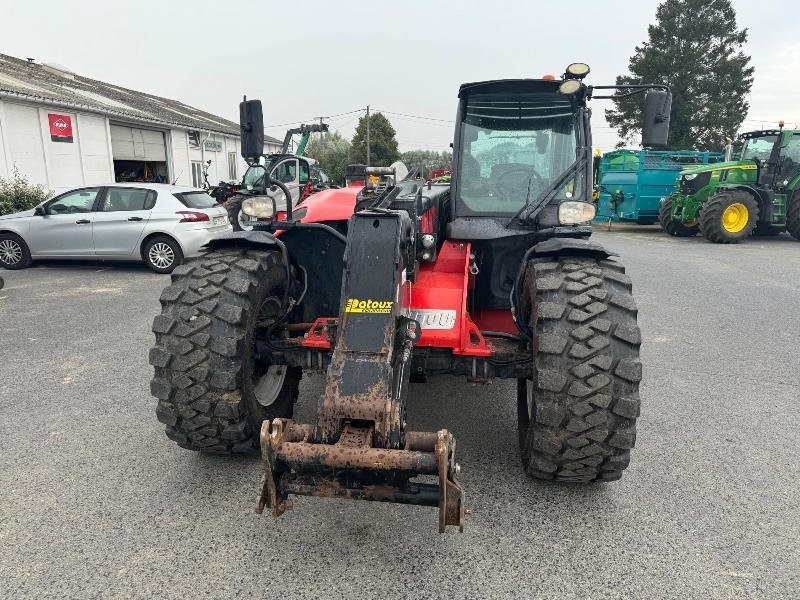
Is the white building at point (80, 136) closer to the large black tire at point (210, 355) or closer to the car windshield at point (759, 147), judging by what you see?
the large black tire at point (210, 355)

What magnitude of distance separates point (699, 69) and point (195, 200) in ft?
124

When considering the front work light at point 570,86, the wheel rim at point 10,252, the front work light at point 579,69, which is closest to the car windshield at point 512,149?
the front work light at point 579,69

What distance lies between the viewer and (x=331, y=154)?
159ft

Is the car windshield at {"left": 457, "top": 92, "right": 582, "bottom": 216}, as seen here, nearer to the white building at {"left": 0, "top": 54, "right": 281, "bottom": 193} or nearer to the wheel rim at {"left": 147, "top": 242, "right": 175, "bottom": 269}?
the wheel rim at {"left": 147, "top": 242, "right": 175, "bottom": 269}

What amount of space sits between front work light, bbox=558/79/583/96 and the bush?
44.7 ft

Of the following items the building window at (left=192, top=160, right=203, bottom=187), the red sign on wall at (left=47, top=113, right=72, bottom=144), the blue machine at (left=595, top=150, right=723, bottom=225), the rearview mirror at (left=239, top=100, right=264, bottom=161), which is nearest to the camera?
the rearview mirror at (left=239, top=100, right=264, bottom=161)

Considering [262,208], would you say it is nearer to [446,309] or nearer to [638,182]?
[446,309]

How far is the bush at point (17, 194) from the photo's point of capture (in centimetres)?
1309

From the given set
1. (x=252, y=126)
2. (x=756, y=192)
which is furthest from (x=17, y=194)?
(x=756, y=192)

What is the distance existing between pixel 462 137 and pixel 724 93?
131ft

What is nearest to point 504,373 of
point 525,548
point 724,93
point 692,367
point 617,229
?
point 525,548

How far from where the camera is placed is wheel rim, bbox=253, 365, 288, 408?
368 centimetres

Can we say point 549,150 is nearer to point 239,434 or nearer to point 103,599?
point 239,434

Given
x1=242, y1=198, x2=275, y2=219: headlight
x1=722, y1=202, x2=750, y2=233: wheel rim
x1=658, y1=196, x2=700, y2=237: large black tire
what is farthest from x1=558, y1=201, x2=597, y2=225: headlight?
x1=658, y1=196, x2=700, y2=237: large black tire
